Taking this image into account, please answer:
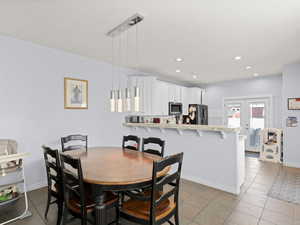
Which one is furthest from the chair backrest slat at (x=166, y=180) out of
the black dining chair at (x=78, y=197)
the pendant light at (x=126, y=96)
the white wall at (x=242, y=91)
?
the white wall at (x=242, y=91)

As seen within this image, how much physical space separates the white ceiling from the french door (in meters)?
2.20

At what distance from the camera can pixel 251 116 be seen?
588cm

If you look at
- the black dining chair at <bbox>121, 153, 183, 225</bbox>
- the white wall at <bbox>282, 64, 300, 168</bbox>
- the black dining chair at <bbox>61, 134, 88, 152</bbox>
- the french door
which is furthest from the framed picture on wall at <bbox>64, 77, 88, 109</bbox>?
the white wall at <bbox>282, 64, 300, 168</bbox>

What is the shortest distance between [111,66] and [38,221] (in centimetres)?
324

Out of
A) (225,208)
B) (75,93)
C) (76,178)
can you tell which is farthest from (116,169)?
(75,93)

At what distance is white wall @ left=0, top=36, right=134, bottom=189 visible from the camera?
2.71 m

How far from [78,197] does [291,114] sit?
492cm

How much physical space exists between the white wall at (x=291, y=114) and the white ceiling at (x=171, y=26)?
54 cm

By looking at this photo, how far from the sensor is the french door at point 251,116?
559 centimetres

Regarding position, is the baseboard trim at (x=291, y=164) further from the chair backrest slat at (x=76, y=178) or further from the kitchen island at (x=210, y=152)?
the chair backrest slat at (x=76, y=178)

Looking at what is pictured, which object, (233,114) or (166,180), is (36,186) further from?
(233,114)

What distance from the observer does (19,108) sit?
2799 mm

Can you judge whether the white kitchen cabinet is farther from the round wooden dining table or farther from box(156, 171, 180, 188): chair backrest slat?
box(156, 171, 180, 188): chair backrest slat

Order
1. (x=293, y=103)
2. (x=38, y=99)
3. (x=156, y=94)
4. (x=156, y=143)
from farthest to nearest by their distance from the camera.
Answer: (x=156, y=94) < (x=293, y=103) < (x=38, y=99) < (x=156, y=143)
